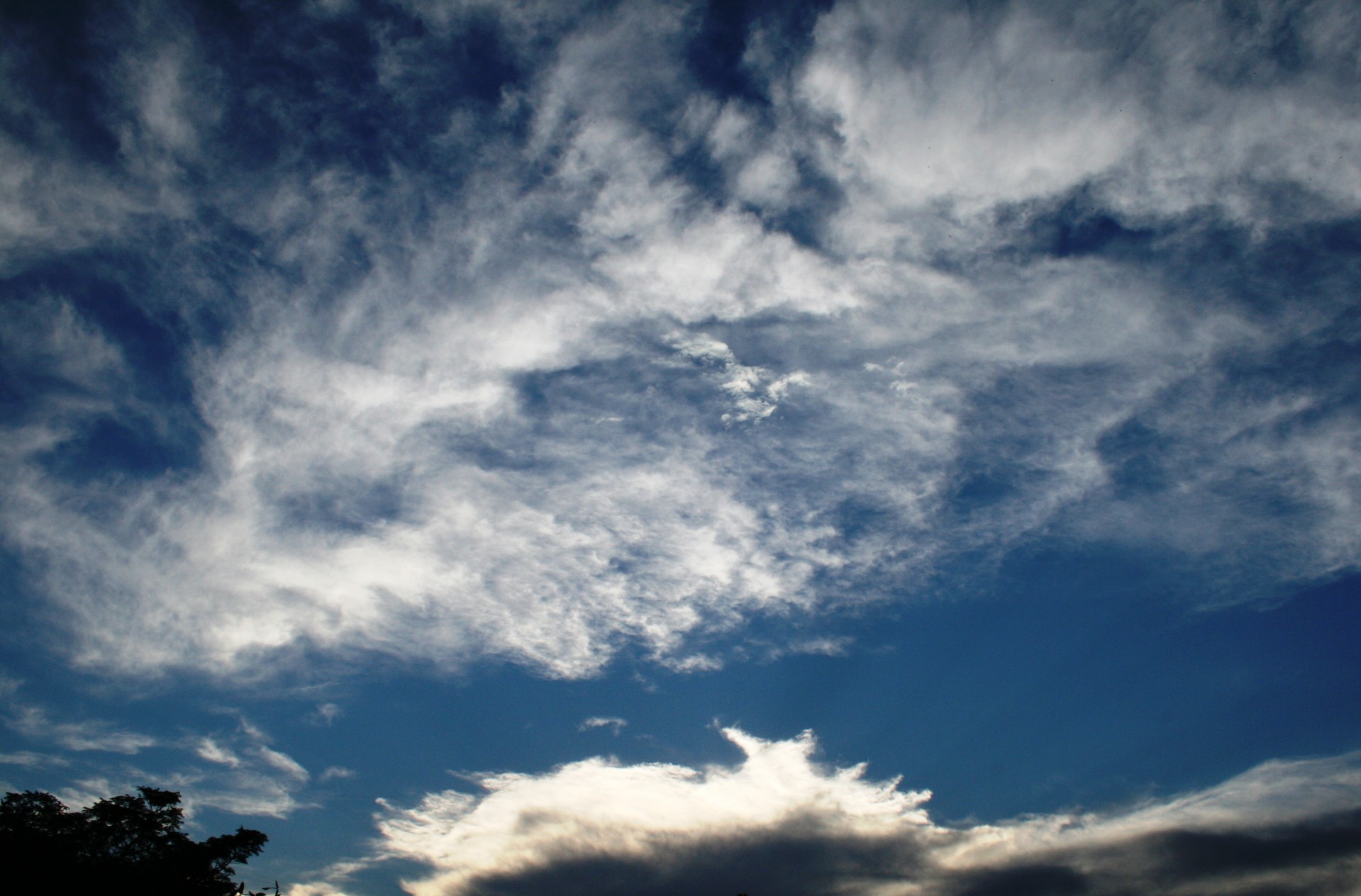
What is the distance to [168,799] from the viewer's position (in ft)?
164

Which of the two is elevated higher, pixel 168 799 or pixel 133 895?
pixel 168 799

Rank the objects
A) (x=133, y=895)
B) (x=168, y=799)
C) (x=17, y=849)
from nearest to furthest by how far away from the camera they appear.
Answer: (x=17, y=849) → (x=133, y=895) → (x=168, y=799)

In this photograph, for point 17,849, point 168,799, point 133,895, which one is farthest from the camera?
point 168,799

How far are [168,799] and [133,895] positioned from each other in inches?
245

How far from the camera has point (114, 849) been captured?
47469 millimetres

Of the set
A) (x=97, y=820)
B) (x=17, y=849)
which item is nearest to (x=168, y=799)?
(x=97, y=820)

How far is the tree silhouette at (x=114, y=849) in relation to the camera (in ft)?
138

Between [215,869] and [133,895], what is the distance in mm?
5872

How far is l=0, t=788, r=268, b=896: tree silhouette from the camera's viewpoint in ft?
138

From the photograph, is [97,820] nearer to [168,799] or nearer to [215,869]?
[168,799]

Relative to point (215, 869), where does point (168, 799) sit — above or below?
above

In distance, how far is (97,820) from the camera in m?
47.2

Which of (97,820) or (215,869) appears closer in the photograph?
(97,820)

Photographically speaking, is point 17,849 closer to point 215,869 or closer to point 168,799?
point 168,799
